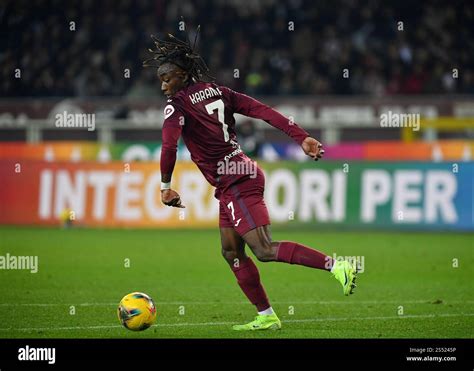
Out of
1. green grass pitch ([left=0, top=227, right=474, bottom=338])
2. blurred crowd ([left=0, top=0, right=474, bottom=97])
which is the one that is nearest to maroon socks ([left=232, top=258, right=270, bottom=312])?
green grass pitch ([left=0, top=227, right=474, bottom=338])

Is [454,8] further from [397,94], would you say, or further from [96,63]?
[96,63]

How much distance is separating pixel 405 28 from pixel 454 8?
160 cm

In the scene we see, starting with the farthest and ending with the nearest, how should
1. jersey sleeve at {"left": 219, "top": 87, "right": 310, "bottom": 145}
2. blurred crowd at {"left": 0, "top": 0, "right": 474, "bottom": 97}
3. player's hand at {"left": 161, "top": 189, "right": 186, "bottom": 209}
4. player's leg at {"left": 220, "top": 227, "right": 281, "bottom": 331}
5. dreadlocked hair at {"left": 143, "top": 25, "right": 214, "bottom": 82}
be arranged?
blurred crowd at {"left": 0, "top": 0, "right": 474, "bottom": 97}, dreadlocked hair at {"left": 143, "top": 25, "right": 214, "bottom": 82}, player's leg at {"left": 220, "top": 227, "right": 281, "bottom": 331}, jersey sleeve at {"left": 219, "top": 87, "right": 310, "bottom": 145}, player's hand at {"left": 161, "top": 189, "right": 186, "bottom": 209}

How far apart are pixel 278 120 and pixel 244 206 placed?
0.81m

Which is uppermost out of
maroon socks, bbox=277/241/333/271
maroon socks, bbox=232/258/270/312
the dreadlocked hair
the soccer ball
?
the dreadlocked hair

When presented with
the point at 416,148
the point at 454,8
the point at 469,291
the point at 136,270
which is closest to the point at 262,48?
the point at 454,8

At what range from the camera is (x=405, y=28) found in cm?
2733

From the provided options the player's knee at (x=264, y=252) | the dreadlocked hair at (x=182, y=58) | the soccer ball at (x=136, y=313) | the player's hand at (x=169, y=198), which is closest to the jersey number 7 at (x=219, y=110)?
the dreadlocked hair at (x=182, y=58)

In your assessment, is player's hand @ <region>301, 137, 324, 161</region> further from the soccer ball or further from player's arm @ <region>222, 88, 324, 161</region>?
the soccer ball

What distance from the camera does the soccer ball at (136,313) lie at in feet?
29.4

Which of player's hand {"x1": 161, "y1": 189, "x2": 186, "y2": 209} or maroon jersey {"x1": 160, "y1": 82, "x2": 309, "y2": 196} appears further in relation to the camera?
maroon jersey {"x1": 160, "y1": 82, "x2": 309, "y2": 196}

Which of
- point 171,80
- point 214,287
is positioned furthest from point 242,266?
point 214,287

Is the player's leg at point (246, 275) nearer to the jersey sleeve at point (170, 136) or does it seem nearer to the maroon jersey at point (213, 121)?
the maroon jersey at point (213, 121)

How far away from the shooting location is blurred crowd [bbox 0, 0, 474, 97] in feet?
87.0
